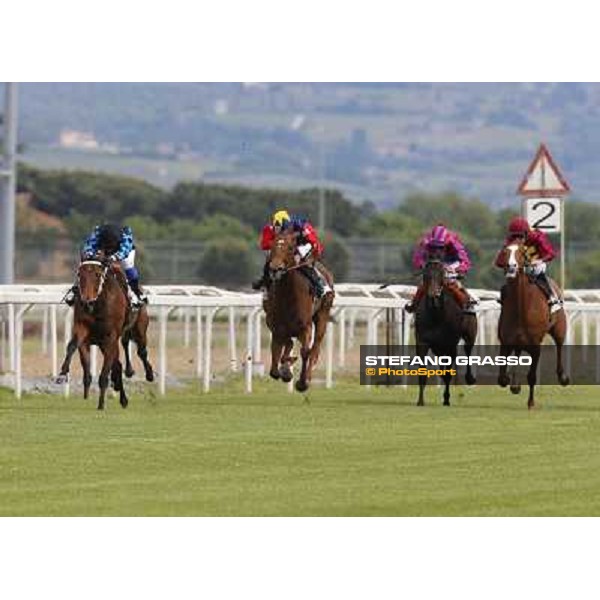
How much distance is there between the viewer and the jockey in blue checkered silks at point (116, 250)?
2386cm

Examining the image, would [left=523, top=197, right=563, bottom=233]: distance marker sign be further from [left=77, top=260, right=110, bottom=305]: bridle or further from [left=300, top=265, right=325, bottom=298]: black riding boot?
[left=77, top=260, right=110, bottom=305]: bridle

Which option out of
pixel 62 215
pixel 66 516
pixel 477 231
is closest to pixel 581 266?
pixel 477 231

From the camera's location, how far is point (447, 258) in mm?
25000

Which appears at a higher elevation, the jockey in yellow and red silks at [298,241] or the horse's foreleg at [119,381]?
the jockey in yellow and red silks at [298,241]

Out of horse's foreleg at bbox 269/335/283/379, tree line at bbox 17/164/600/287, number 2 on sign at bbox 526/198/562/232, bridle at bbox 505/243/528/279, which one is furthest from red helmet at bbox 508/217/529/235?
Result: tree line at bbox 17/164/600/287

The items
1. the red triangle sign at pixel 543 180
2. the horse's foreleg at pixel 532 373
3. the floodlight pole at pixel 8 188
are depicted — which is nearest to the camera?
the horse's foreleg at pixel 532 373

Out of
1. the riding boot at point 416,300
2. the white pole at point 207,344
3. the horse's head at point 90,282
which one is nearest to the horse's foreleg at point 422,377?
the riding boot at point 416,300

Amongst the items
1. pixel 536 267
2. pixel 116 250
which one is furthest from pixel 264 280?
pixel 536 267

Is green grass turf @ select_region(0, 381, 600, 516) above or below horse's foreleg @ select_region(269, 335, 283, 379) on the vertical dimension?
below

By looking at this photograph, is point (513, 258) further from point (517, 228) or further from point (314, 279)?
point (314, 279)

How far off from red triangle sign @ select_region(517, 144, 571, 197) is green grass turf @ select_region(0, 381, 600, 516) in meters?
3.38

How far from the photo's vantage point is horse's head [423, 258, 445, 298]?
24656 mm

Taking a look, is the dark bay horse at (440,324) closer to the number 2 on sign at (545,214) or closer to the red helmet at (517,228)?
the red helmet at (517,228)

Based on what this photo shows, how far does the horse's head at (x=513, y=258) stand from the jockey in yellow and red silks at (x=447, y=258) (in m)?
0.65
